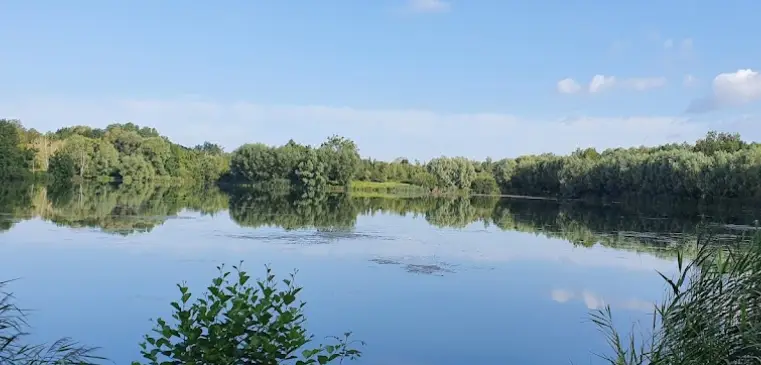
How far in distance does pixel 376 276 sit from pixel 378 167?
5704 centimetres

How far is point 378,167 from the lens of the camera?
2714 inches

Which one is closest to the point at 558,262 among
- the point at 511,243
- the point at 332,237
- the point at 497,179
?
the point at 511,243

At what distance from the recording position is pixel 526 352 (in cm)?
768

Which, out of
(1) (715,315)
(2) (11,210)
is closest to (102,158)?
(2) (11,210)

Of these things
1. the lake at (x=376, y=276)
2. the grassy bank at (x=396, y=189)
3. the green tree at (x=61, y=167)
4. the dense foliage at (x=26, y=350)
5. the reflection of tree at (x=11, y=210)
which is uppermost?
the green tree at (x=61, y=167)

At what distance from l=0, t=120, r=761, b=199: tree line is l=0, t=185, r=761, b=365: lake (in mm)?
26637

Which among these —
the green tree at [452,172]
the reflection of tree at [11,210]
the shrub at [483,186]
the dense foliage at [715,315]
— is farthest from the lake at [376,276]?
the shrub at [483,186]

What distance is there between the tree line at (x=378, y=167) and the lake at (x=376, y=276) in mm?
26637

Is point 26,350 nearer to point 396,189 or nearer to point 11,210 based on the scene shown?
point 11,210

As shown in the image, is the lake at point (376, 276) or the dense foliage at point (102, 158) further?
the dense foliage at point (102, 158)

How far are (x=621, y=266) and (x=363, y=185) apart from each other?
4981 centimetres

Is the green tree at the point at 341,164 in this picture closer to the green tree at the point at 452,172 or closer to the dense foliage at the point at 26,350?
the green tree at the point at 452,172

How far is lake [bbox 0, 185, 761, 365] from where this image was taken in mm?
7945

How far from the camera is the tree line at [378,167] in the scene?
1758 inches
